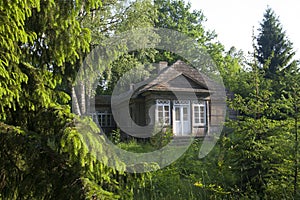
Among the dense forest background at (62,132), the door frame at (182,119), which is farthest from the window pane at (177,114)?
the dense forest background at (62,132)

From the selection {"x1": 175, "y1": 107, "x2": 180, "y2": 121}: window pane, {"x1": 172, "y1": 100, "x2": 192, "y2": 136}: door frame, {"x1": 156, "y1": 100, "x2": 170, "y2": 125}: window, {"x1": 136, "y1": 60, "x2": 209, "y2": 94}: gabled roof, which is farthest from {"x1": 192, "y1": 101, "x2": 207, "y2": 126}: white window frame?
{"x1": 156, "y1": 100, "x2": 170, "y2": 125}: window

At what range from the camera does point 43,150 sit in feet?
9.48

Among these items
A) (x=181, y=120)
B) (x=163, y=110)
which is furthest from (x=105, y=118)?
(x=181, y=120)

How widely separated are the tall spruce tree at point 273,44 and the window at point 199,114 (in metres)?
10.3

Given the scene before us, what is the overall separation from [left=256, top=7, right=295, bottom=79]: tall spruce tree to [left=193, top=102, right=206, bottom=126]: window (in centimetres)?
1033

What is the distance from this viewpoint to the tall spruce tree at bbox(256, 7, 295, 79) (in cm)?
2953

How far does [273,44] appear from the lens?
30.6 meters

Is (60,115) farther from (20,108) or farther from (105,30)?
(105,30)

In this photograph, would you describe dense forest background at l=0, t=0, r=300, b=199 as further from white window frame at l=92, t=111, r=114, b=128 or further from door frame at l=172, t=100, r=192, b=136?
white window frame at l=92, t=111, r=114, b=128

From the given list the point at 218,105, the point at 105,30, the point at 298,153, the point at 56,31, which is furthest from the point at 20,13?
the point at 218,105

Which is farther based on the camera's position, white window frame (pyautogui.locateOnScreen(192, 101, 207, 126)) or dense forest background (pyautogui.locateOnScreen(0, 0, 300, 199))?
white window frame (pyautogui.locateOnScreen(192, 101, 207, 126))

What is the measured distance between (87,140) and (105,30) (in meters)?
17.1

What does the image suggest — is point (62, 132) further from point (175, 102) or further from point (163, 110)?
point (175, 102)

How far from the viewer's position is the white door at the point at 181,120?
20.5m
